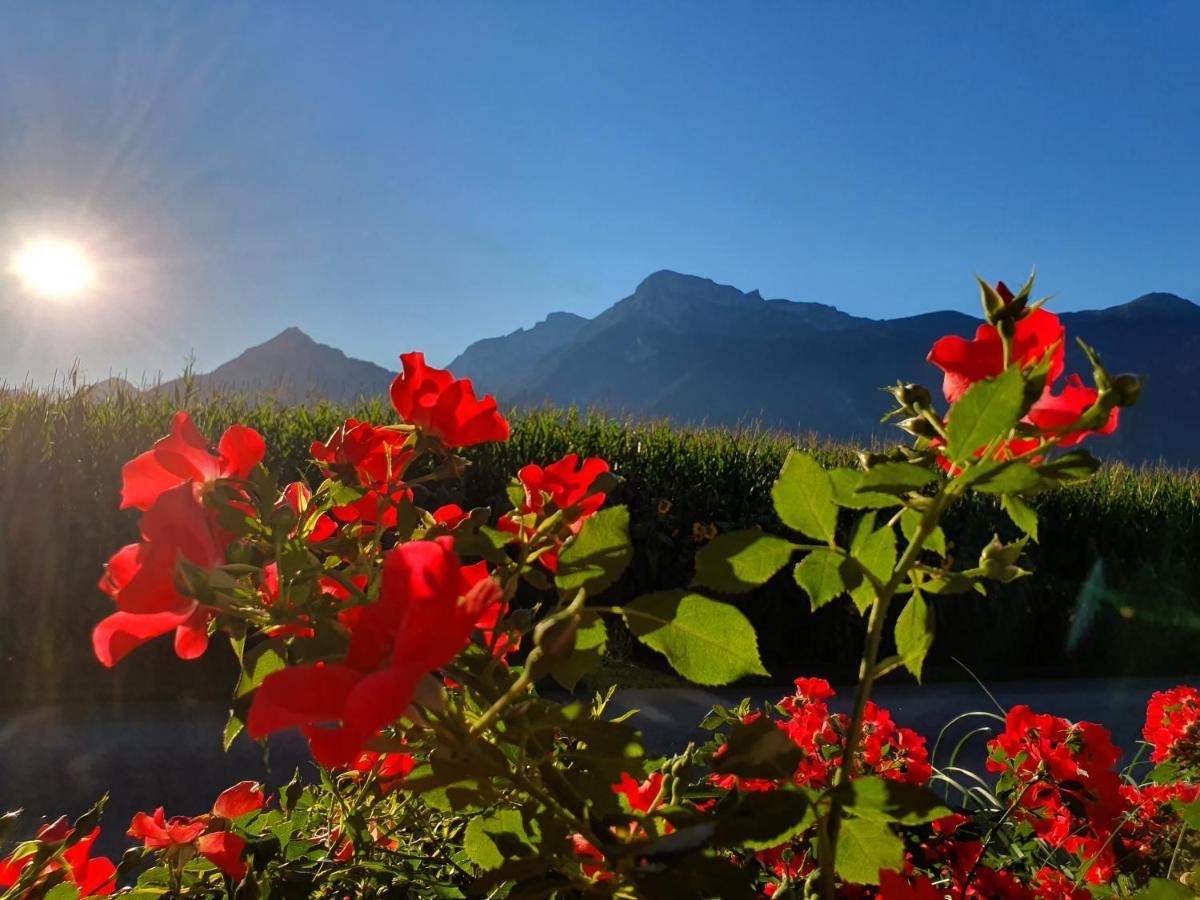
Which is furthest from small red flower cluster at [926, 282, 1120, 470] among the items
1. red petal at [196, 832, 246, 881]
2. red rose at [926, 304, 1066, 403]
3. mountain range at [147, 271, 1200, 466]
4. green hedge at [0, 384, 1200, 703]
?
mountain range at [147, 271, 1200, 466]

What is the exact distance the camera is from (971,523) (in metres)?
6.65

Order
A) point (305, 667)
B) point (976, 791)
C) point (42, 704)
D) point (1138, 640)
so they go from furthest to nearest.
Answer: point (1138, 640) < point (42, 704) < point (976, 791) < point (305, 667)

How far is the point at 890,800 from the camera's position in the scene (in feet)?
1.64

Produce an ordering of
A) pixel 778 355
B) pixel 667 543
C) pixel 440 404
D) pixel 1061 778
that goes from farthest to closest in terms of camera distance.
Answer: pixel 778 355, pixel 667 543, pixel 1061 778, pixel 440 404

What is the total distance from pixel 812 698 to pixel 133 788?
318 cm

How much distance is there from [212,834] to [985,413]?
77cm

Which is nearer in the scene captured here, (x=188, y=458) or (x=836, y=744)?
(x=188, y=458)

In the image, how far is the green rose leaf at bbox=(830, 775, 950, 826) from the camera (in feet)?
1.61

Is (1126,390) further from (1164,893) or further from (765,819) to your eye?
(1164,893)

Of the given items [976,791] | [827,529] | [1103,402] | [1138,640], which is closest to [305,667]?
[827,529]

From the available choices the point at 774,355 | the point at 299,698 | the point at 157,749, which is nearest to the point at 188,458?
the point at 299,698

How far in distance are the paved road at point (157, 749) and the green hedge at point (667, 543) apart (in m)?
0.36

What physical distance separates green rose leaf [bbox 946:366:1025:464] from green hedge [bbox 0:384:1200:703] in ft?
15.8

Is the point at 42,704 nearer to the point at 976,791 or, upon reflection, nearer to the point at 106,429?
the point at 106,429
